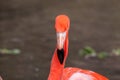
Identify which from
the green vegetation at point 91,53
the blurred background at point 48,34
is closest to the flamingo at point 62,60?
the blurred background at point 48,34

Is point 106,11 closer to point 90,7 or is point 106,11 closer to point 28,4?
point 90,7

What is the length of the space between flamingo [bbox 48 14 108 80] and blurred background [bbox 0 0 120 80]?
201cm

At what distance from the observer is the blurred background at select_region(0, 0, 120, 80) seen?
793cm

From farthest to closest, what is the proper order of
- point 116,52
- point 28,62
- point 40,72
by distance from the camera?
point 116,52 → point 28,62 → point 40,72

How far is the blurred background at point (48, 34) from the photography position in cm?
793

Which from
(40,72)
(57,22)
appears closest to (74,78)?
(57,22)

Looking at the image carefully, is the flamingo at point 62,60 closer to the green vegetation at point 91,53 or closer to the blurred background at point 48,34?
the blurred background at point 48,34

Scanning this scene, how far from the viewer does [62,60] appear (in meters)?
5.09

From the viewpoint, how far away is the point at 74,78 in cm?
534

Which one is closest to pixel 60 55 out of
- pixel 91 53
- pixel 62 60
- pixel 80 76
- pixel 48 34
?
pixel 62 60

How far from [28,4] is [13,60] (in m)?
4.31

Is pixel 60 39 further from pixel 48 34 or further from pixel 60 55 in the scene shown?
pixel 48 34

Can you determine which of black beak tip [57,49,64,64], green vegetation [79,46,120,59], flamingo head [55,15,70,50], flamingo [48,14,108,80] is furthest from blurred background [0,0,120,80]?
→ flamingo head [55,15,70,50]

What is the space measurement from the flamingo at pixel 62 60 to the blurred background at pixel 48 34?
201 cm
